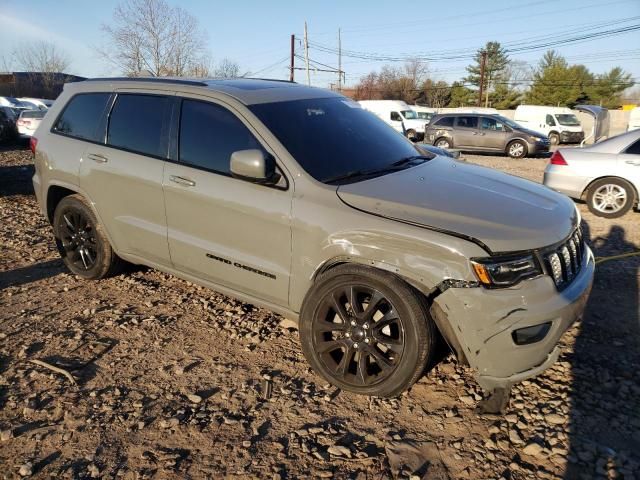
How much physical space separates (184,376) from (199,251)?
35.3 inches

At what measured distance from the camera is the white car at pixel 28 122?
16.1 meters

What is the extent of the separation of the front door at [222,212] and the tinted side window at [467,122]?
17.2 m

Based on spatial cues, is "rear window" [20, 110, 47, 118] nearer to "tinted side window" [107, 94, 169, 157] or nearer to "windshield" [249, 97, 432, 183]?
"tinted side window" [107, 94, 169, 157]

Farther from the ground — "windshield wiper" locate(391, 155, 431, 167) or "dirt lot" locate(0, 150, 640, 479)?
"windshield wiper" locate(391, 155, 431, 167)

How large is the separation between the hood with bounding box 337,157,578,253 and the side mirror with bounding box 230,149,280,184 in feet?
1.53

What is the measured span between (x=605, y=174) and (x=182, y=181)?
675 centimetres

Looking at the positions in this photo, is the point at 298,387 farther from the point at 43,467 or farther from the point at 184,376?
the point at 43,467

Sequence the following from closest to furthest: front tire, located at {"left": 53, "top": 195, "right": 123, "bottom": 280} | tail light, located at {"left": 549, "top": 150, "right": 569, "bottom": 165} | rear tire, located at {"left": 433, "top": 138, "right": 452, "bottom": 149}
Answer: front tire, located at {"left": 53, "top": 195, "right": 123, "bottom": 280}
tail light, located at {"left": 549, "top": 150, "right": 569, "bottom": 165}
rear tire, located at {"left": 433, "top": 138, "right": 452, "bottom": 149}

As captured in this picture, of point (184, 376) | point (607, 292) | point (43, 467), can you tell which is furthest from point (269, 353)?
point (607, 292)

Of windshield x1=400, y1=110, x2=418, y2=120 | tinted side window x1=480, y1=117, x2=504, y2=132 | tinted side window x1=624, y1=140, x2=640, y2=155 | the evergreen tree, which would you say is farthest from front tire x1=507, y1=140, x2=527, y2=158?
the evergreen tree

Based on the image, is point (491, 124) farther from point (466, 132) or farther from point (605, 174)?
point (605, 174)

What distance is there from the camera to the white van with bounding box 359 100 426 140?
25.6 meters

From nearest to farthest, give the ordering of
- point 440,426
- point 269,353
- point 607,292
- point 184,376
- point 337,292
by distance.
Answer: point 440,426
point 337,292
point 184,376
point 269,353
point 607,292

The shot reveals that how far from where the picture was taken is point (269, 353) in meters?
3.49
